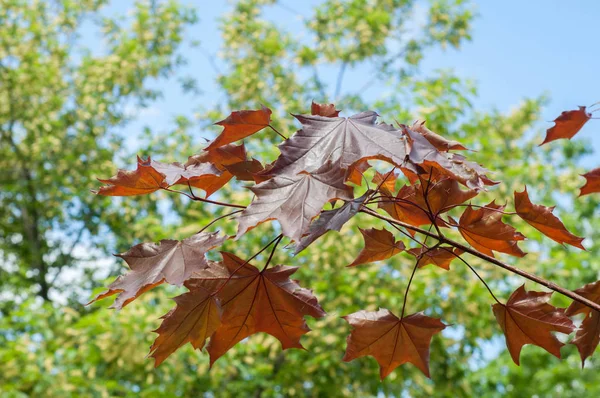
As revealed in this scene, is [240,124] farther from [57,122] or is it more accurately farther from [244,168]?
[57,122]

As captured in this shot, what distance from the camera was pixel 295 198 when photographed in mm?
698

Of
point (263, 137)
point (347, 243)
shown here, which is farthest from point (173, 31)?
point (347, 243)

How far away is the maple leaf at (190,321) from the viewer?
2.82ft

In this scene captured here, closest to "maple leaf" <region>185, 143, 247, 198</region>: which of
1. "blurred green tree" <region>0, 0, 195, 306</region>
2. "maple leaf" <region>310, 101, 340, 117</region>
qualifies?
"maple leaf" <region>310, 101, 340, 117</region>

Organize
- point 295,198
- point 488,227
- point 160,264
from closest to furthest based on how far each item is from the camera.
Result: 1. point 295,198
2. point 160,264
3. point 488,227

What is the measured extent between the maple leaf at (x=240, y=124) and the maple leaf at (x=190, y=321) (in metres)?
0.20

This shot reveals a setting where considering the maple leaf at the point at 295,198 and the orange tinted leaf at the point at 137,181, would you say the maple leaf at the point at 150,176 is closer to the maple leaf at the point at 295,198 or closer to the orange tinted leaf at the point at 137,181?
the orange tinted leaf at the point at 137,181

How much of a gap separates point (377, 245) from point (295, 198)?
0.36 meters

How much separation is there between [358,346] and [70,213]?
858 centimetres

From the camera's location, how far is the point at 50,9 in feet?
32.4

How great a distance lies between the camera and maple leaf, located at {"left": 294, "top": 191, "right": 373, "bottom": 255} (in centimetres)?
68

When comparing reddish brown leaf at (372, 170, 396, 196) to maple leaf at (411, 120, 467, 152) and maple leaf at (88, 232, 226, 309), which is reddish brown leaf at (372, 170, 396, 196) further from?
maple leaf at (88, 232, 226, 309)

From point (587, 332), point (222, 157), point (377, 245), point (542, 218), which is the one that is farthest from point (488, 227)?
point (222, 157)

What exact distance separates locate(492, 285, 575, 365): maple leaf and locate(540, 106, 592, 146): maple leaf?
9.4 inches
